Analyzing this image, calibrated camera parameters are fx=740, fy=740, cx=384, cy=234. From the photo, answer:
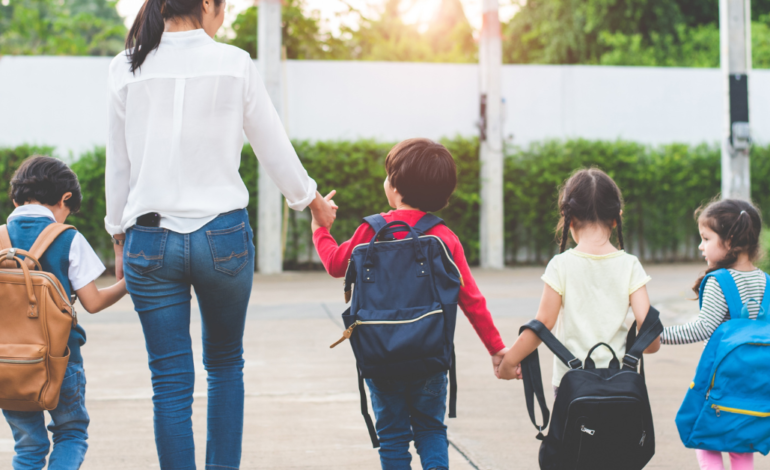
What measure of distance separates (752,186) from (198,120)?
12853 millimetres

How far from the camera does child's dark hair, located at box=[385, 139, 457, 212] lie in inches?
98.6

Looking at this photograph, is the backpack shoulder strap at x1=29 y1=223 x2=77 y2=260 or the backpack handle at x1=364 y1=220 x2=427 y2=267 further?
the backpack shoulder strap at x1=29 y1=223 x2=77 y2=260

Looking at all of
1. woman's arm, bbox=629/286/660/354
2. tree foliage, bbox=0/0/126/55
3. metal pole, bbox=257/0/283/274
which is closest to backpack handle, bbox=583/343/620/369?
woman's arm, bbox=629/286/660/354

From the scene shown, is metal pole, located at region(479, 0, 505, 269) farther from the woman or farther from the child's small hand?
the woman

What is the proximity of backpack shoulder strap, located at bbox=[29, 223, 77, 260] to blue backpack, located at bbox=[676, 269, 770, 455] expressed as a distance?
7.50ft

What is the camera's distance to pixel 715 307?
8.45 ft

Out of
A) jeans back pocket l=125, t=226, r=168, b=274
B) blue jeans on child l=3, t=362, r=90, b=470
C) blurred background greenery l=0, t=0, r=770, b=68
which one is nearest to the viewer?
jeans back pocket l=125, t=226, r=168, b=274

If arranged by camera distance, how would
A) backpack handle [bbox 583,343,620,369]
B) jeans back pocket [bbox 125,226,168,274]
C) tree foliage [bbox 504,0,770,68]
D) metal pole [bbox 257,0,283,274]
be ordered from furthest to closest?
tree foliage [bbox 504,0,770,68] < metal pole [bbox 257,0,283,274] < backpack handle [bbox 583,343,620,369] < jeans back pocket [bbox 125,226,168,274]

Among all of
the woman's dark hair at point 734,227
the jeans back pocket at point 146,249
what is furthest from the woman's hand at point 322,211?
the woman's dark hair at point 734,227

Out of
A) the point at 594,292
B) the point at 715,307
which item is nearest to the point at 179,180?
the point at 594,292

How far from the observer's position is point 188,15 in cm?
235

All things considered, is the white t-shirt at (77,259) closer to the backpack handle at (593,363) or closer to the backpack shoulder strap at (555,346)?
the backpack shoulder strap at (555,346)

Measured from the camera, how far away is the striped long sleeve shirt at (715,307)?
2.55m

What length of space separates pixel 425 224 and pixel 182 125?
2.78ft
